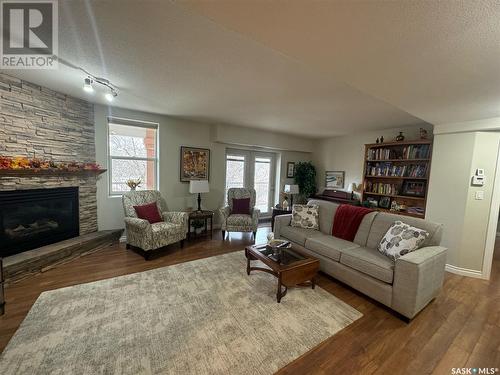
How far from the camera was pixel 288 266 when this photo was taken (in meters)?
2.16

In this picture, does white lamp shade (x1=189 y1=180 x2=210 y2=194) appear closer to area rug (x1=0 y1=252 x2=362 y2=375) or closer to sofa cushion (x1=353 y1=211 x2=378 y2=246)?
area rug (x1=0 y1=252 x2=362 y2=375)

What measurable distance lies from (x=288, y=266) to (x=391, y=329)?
102 centimetres

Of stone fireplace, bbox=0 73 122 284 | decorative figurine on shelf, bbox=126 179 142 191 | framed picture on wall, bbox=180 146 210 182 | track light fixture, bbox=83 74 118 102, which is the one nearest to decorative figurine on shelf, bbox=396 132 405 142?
framed picture on wall, bbox=180 146 210 182

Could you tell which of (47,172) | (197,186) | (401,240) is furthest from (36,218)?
(401,240)

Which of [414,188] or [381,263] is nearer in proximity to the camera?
[381,263]

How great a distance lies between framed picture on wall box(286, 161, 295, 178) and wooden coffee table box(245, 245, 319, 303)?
3.49 meters

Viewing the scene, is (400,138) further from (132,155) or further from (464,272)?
(132,155)

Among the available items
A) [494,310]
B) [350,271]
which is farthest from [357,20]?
[494,310]

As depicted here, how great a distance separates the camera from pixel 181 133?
4.17m

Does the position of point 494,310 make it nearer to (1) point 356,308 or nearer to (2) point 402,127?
(1) point 356,308

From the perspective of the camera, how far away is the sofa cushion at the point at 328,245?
2510 mm

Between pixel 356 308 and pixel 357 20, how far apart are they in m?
2.42

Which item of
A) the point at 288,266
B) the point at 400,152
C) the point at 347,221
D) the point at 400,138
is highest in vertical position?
the point at 400,138

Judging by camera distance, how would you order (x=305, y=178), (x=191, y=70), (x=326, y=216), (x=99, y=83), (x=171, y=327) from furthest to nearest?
1. (x=305, y=178)
2. (x=326, y=216)
3. (x=99, y=83)
4. (x=191, y=70)
5. (x=171, y=327)
